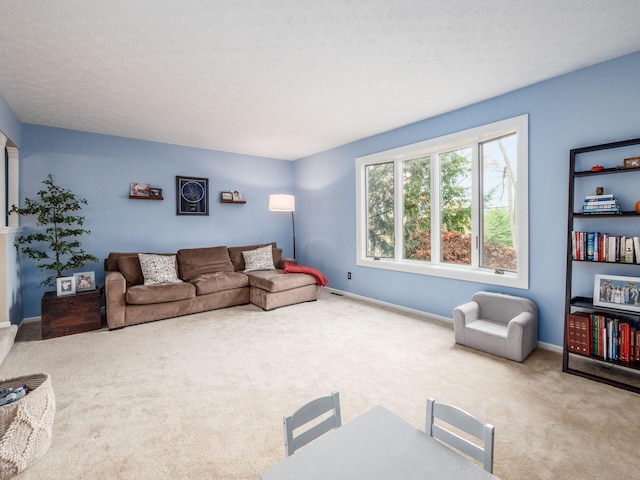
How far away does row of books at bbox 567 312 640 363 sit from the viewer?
245cm

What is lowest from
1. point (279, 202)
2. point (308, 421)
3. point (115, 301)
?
point (115, 301)

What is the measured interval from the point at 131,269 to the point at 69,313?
0.92 metres

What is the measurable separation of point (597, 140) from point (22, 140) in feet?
21.3

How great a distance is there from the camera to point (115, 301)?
389 centimetres

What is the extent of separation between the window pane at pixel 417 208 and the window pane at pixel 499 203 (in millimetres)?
757

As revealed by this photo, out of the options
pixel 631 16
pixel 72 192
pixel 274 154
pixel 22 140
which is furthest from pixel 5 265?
pixel 631 16

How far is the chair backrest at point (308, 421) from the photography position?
3.66 ft

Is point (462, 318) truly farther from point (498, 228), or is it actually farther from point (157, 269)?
point (157, 269)

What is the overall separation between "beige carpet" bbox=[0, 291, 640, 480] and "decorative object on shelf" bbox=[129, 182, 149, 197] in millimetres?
2126

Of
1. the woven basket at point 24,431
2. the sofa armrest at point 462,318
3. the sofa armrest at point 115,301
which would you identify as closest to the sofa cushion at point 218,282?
the sofa armrest at point 115,301

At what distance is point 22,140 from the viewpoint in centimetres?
417

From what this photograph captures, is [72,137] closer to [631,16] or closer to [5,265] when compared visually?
[5,265]

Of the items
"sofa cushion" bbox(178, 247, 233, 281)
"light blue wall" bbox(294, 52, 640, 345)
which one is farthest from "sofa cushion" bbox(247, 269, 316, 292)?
"light blue wall" bbox(294, 52, 640, 345)

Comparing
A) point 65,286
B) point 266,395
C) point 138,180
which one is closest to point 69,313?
point 65,286
